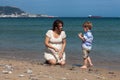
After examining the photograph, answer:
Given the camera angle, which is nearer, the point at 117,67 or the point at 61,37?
the point at 61,37

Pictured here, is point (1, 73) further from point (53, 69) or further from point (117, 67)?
point (117, 67)

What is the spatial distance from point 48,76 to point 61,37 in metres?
2.89

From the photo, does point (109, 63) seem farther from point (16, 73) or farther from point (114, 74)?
point (16, 73)

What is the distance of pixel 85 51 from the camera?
46.7ft

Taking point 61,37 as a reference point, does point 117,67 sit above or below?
below

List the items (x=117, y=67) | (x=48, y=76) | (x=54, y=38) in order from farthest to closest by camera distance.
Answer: (x=117, y=67)
(x=54, y=38)
(x=48, y=76)

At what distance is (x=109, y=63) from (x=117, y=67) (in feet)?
3.73

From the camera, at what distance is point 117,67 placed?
15.7 meters

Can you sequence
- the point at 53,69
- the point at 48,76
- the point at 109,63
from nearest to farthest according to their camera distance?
the point at 48,76 < the point at 53,69 < the point at 109,63

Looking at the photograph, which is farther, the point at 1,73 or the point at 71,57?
the point at 71,57

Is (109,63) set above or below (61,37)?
below

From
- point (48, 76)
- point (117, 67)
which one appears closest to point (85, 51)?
point (117, 67)

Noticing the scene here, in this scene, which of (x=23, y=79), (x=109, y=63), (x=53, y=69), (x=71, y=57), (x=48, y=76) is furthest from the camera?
(x=71, y=57)

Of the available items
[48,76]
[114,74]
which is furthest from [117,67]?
[48,76]
